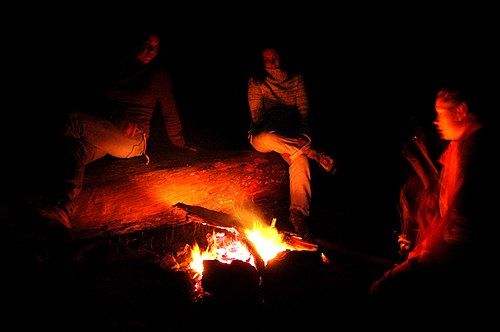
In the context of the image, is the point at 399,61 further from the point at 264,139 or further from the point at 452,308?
the point at 452,308

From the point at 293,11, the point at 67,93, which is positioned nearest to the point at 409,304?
the point at 67,93

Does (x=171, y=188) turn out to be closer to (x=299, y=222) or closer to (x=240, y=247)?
(x=240, y=247)

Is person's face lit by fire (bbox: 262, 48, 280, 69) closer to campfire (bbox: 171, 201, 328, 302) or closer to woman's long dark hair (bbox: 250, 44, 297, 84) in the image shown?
woman's long dark hair (bbox: 250, 44, 297, 84)

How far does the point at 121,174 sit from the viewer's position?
3795 mm

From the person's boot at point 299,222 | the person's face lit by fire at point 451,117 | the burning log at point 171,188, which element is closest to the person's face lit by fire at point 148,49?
the burning log at point 171,188

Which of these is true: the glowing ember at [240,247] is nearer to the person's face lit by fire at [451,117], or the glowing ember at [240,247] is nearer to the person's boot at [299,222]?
the person's boot at [299,222]

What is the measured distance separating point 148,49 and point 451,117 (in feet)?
11.4

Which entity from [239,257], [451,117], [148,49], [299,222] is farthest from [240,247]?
[148,49]

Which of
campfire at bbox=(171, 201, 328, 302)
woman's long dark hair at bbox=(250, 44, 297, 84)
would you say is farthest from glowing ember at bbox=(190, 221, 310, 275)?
woman's long dark hair at bbox=(250, 44, 297, 84)

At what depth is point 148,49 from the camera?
163 inches

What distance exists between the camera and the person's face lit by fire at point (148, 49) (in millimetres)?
4078

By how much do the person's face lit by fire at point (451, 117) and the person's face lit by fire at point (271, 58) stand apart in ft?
7.54

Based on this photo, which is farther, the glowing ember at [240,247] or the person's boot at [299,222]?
the person's boot at [299,222]

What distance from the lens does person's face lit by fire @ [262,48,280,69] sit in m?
4.35
